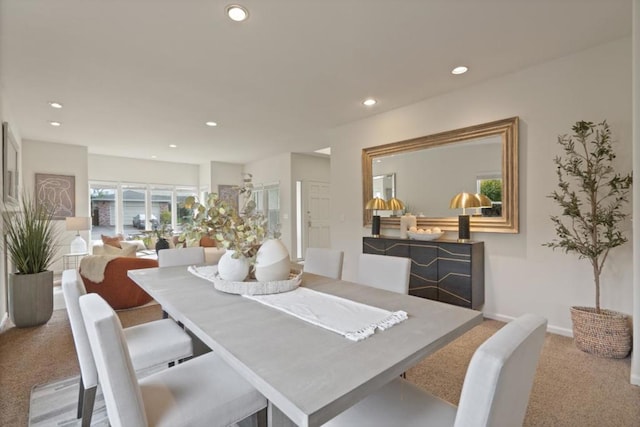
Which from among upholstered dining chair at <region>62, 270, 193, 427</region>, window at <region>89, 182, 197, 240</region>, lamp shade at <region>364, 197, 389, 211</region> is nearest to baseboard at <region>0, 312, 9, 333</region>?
upholstered dining chair at <region>62, 270, 193, 427</region>

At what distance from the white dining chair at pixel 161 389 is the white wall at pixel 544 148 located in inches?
116

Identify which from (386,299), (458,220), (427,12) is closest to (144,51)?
(427,12)

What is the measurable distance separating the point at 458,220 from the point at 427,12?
2127mm

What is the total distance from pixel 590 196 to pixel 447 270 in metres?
1.37

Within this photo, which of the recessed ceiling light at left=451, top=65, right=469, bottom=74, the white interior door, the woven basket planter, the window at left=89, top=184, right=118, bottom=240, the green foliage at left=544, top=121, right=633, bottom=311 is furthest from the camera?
the white interior door

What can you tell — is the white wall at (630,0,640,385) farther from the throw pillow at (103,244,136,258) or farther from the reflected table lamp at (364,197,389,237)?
→ the throw pillow at (103,244,136,258)

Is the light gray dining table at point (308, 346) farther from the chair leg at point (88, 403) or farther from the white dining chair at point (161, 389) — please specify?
the chair leg at point (88, 403)

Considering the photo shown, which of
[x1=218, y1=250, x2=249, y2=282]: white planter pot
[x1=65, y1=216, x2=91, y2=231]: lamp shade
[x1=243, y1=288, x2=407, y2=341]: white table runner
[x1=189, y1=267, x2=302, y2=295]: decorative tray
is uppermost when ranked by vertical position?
[x1=65, y1=216, x2=91, y2=231]: lamp shade

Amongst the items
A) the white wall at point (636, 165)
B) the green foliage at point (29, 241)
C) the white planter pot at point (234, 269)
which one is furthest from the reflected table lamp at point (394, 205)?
the green foliage at point (29, 241)

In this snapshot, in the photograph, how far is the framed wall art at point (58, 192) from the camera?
5695mm

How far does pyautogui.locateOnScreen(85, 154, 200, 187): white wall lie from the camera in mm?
6992

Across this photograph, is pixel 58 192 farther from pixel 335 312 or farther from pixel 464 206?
pixel 464 206

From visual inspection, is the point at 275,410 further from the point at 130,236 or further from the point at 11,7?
the point at 130,236

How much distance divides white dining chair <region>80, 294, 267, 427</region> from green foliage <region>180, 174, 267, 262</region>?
23.5 inches
